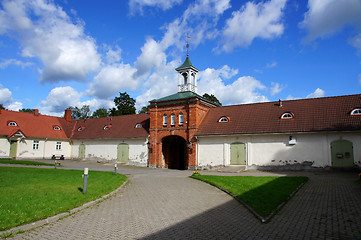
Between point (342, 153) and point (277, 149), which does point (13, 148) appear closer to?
point (277, 149)

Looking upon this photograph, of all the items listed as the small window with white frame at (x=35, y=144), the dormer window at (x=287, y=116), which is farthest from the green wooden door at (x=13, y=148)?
the dormer window at (x=287, y=116)

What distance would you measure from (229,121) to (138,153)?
11.1 meters

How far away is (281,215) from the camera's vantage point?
764 centimetres

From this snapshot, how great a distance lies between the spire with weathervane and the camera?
98.8 feet

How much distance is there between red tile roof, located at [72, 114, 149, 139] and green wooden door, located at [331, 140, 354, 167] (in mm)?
18062

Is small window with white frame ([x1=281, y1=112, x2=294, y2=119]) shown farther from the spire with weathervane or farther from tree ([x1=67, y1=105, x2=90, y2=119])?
tree ([x1=67, y1=105, x2=90, y2=119])

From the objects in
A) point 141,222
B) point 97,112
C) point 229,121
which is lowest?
point 141,222

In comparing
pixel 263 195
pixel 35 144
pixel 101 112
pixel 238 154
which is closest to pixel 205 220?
pixel 263 195

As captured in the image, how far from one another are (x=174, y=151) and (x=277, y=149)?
1235cm

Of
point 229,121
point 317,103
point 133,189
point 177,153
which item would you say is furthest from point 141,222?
Result: point 177,153

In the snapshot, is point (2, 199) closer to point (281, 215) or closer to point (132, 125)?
point (281, 215)

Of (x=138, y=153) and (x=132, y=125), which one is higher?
(x=132, y=125)

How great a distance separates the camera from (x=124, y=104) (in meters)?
61.2

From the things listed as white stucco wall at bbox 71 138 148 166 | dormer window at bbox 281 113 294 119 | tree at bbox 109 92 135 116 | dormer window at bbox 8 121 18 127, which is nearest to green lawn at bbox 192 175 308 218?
dormer window at bbox 281 113 294 119
